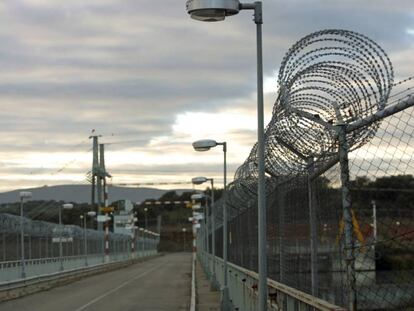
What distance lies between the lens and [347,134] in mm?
6688

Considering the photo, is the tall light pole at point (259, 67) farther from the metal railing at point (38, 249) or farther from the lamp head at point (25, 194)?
the lamp head at point (25, 194)

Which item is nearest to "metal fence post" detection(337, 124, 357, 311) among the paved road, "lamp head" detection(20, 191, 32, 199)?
the paved road

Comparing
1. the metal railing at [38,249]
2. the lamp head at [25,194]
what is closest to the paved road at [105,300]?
the metal railing at [38,249]

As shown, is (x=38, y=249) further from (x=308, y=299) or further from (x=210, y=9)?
(x=308, y=299)

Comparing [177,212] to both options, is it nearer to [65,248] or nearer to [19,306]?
[65,248]

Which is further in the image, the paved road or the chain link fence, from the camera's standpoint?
the paved road

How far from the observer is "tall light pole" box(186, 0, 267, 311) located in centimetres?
937

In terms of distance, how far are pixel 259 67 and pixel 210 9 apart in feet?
4.12

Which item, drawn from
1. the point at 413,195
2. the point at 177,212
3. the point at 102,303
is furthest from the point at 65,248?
the point at 177,212

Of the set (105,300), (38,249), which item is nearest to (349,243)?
(105,300)

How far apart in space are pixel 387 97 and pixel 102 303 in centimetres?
2128

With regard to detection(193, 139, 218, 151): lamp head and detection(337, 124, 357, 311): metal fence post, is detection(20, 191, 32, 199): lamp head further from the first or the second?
detection(337, 124, 357, 311): metal fence post

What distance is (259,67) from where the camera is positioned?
33.6 ft

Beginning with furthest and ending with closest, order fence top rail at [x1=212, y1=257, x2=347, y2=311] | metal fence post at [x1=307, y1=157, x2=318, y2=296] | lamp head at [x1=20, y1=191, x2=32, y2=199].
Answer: lamp head at [x1=20, y1=191, x2=32, y2=199] → metal fence post at [x1=307, y1=157, x2=318, y2=296] → fence top rail at [x1=212, y1=257, x2=347, y2=311]
